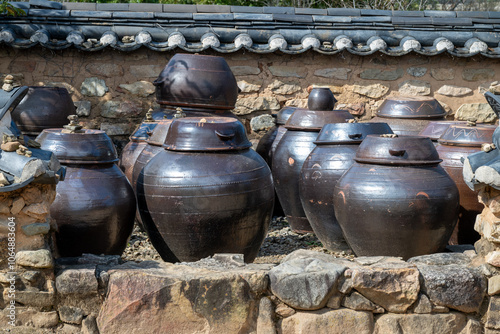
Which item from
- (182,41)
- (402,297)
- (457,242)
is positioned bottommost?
(457,242)

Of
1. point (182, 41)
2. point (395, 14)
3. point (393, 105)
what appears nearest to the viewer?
point (393, 105)

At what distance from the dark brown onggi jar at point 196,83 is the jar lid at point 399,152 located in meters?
2.06

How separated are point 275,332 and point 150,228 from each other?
1248 mm

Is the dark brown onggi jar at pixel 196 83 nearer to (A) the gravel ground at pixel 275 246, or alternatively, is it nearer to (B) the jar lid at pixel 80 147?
(A) the gravel ground at pixel 275 246

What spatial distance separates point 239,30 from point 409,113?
Result: 233cm

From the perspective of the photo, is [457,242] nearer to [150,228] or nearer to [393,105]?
[393,105]

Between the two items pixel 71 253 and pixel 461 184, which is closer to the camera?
pixel 71 253

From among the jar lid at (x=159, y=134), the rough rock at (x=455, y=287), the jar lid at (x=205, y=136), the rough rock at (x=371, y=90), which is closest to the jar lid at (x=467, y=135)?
the rough rock at (x=455, y=287)

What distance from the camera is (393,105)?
246 inches

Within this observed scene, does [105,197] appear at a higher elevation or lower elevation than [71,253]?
higher

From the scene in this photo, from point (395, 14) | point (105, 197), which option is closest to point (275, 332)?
point (105, 197)

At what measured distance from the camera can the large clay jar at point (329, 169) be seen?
495 centimetres

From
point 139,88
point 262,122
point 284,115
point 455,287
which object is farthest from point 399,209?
point 139,88

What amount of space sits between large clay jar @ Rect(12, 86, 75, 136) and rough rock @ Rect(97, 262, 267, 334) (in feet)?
9.86
